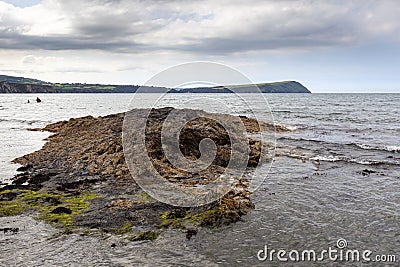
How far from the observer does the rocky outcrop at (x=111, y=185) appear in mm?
11734

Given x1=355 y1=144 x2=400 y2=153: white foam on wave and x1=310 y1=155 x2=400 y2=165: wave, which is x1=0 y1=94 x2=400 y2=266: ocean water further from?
x1=355 y1=144 x2=400 y2=153: white foam on wave

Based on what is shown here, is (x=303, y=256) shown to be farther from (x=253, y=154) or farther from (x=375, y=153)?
(x=375, y=153)

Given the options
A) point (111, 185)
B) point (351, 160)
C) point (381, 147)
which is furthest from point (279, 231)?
point (381, 147)

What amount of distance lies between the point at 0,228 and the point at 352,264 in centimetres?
1042

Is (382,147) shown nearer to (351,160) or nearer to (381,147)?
(381,147)

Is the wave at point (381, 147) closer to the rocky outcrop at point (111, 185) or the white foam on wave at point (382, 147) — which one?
the white foam on wave at point (382, 147)

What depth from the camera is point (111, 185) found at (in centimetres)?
1560

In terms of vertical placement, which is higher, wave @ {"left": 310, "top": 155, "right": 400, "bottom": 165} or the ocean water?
wave @ {"left": 310, "top": 155, "right": 400, "bottom": 165}

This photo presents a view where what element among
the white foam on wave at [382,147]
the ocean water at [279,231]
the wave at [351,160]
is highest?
the white foam on wave at [382,147]

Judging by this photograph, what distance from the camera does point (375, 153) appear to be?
2544 centimetres

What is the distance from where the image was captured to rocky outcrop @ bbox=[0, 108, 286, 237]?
1173 cm

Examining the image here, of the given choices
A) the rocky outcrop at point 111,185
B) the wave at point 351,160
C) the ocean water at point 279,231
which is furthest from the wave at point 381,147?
the rocky outcrop at point 111,185

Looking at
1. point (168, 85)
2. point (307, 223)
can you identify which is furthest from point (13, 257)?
point (307, 223)

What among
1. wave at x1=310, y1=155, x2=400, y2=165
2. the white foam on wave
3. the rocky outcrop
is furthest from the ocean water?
the white foam on wave
